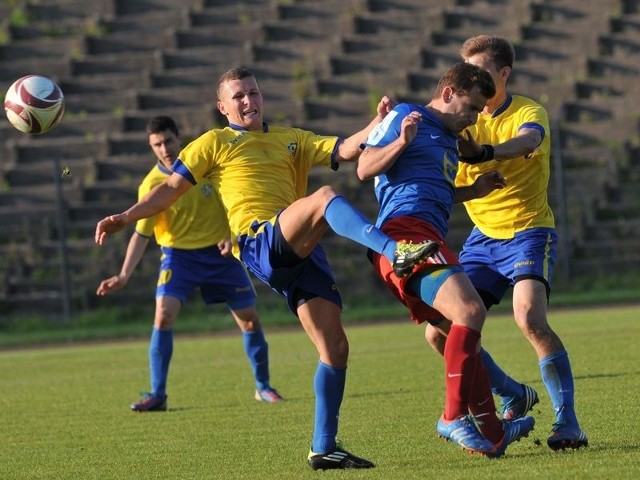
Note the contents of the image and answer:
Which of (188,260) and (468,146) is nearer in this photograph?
(468,146)

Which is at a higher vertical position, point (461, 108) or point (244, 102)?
point (461, 108)

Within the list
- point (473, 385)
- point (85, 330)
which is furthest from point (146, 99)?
point (473, 385)

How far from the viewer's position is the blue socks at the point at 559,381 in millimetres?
7102

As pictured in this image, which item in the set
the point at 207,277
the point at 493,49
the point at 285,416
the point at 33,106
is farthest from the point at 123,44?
the point at 493,49

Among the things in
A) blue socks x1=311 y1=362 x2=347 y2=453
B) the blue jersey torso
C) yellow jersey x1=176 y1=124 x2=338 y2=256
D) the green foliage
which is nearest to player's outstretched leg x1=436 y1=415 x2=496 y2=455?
blue socks x1=311 y1=362 x2=347 y2=453

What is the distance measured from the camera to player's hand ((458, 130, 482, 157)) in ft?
22.9

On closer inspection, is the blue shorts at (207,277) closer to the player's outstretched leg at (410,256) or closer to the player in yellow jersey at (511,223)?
the player in yellow jersey at (511,223)

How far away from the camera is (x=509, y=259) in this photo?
7.58m

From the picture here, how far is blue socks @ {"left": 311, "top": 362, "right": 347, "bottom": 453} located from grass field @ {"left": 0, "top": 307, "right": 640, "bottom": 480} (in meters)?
0.16

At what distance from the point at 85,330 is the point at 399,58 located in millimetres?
9403

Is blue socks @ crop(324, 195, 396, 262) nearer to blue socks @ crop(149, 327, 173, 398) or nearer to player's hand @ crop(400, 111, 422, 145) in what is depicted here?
player's hand @ crop(400, 111, 422, 145)

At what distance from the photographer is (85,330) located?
2053 centimetres

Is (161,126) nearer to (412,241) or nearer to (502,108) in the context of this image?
(502,108)

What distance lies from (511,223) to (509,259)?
0.72ft
